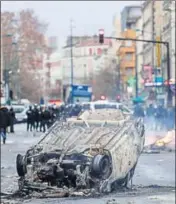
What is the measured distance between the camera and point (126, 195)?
51.7ft

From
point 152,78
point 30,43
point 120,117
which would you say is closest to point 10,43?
point 30,43

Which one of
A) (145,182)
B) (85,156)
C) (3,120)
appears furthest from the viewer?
(3,120)

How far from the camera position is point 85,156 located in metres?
16.0

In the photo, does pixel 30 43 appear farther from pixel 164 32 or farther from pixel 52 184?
pixel 52 184

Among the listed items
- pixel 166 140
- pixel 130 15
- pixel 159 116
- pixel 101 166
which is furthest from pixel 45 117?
pixel 130 15

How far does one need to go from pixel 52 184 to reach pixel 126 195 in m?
1.55

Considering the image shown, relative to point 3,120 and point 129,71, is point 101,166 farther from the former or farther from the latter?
point 129,71

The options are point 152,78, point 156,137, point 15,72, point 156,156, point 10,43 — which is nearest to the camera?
point 156,156

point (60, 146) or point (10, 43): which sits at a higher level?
point (10, 43)

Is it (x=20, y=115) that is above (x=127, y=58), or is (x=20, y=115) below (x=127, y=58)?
below

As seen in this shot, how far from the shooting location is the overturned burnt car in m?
15.9

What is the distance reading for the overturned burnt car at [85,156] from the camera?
15883 mm

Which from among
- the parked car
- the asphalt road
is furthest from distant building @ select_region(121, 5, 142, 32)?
the asphalt road

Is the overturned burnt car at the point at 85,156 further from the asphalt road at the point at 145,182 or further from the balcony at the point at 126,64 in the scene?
the balcony at the point at 126,64
